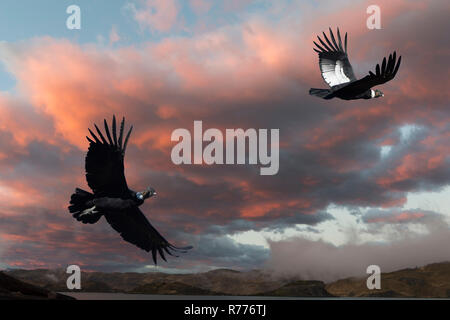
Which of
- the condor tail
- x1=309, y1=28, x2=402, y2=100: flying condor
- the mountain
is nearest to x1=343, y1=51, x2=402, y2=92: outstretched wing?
x1=309, y1=28, x2=402, y2=100: flying condor

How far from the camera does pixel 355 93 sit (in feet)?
99.9

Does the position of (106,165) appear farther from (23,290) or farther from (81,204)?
(23,290)

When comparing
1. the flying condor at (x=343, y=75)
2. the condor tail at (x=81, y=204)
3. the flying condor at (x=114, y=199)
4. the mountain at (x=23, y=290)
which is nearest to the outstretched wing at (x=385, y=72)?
the flying condor at (x=343, y=75)

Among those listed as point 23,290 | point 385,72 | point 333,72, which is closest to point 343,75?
point 333,72

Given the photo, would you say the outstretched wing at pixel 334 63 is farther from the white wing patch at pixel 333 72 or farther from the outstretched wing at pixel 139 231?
the outstretched wing at pixel 139 231

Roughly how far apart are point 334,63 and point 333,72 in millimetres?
1020

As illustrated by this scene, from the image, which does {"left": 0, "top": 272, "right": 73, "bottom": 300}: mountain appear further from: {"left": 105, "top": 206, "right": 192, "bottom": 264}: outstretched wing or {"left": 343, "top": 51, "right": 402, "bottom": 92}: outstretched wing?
{"left": 343, "top": 51, "right": 402, "bottom": 92}: outstretched wing

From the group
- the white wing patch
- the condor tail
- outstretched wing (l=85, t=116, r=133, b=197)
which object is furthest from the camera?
the white wing patch

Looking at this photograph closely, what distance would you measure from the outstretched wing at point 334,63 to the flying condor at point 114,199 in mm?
16508

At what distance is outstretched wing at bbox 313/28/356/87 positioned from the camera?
32125 millimetres

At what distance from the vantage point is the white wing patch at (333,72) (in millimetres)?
31786
